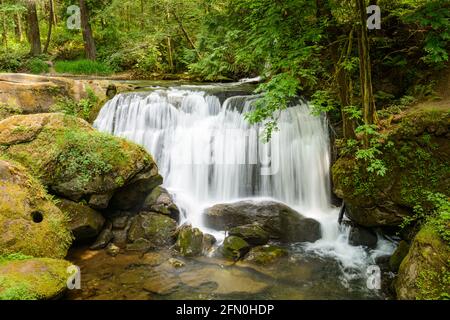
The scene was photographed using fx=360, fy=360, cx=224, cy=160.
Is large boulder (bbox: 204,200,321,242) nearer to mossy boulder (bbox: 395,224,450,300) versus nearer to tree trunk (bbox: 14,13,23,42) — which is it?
mossy boulder (bbox: 395,224,450,300)

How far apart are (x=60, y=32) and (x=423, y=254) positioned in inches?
885

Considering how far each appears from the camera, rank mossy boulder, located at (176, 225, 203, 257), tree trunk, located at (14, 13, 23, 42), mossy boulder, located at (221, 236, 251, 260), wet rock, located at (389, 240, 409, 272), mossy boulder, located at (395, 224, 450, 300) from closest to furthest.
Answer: mossy boulder, located at (395, 224, 450, 300)
wet rock, located at (389, 240, 409, 272)
mossy boulder, located at (221, 236, 251, 260)
mossy boulder, located at (176, 225, 203, 257)
tree trunk, located at (14, 13, 23, 42)

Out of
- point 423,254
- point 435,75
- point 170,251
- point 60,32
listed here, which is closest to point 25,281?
point 170,251

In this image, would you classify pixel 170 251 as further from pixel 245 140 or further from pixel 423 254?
pixel 423 254

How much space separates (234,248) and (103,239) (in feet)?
8.96

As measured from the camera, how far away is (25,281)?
186 inches

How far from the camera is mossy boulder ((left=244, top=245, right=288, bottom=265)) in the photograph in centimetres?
686

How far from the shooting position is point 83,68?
1748cm

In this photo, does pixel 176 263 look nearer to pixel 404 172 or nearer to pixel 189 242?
pixel 189 242

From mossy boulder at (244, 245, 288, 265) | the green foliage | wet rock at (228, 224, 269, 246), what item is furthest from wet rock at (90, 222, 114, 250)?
the green foliage

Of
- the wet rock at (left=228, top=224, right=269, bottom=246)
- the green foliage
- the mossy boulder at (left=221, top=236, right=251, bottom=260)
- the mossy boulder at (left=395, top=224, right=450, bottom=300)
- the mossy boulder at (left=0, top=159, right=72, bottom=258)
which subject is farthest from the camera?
the green foliage

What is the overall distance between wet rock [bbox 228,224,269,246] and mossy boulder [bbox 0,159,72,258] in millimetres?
3201

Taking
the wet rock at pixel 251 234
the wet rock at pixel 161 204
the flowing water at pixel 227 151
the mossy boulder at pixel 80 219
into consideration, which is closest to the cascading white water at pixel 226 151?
the flowing water at pixel 227 151

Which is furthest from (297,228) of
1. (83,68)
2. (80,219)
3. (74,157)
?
(83,68)
